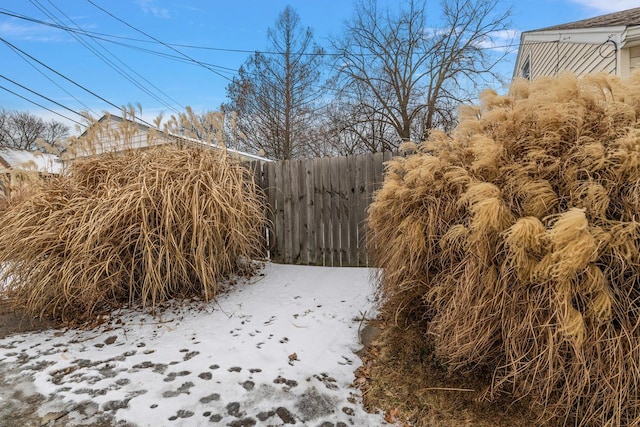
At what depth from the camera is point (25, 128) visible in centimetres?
2386

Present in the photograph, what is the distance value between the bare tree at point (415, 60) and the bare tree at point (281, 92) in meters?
1.65

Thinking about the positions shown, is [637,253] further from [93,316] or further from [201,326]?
[93,316]

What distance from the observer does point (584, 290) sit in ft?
5.17

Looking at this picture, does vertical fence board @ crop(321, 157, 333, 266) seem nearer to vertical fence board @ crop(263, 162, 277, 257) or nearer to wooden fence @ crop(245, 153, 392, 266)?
wooden fence @ crop(245, 153, 392, 266)

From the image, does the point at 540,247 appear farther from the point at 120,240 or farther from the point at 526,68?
the point at 526,68

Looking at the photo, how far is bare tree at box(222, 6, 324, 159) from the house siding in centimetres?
876

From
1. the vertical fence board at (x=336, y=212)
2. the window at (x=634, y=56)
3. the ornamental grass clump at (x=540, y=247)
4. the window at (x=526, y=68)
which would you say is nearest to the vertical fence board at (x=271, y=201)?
the vertical fence board at (x=336, y=212)

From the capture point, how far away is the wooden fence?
4.26 m

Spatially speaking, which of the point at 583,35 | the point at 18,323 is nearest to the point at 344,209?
the point at 18,323

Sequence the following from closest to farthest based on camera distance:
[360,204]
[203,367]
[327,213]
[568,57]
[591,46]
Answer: [203,367]
[360,204]
[327,213]
[591,46]
[568,57]

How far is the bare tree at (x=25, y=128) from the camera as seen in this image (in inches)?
874

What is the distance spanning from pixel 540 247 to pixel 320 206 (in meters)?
2.98

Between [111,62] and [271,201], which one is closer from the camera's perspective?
[271,201]

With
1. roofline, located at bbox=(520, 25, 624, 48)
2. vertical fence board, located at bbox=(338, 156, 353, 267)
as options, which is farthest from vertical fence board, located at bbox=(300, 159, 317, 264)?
roofline, located at bbox=(520, 25, 624, 48)
